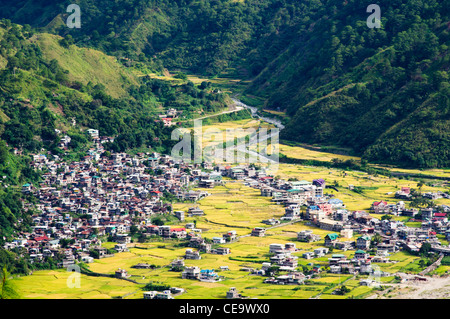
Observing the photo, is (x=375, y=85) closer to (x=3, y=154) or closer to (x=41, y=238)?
(x=3, y=154)

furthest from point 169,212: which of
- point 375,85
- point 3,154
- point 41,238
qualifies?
point 375,85

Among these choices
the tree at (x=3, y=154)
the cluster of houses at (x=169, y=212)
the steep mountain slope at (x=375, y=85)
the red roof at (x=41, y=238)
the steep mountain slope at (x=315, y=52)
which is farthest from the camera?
the steep mountain slope at (x=315, y=52)

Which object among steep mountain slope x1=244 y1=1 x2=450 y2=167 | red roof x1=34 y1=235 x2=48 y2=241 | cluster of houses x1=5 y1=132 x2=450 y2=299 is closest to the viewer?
cluster of houses x1=5 y1=132 x2=450 y2=299

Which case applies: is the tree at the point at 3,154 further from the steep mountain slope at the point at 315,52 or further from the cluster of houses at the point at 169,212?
the steep mountain slope at the point at 315,52

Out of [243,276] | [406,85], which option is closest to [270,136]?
[406,85]

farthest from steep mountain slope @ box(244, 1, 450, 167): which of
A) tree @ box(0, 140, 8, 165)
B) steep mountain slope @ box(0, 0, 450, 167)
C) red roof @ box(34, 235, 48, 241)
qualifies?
red roof @ box(34, 235, 48, 241)

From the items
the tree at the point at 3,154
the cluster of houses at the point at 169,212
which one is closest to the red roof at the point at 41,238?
the cluster of houses at the point at 169,212

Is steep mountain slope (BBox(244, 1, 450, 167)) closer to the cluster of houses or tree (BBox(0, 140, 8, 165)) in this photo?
the cluster of houses

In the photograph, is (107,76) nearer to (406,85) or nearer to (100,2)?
(406,85)

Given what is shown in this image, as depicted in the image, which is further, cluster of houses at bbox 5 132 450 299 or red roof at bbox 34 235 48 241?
red roof at bbox 34 235 48 241

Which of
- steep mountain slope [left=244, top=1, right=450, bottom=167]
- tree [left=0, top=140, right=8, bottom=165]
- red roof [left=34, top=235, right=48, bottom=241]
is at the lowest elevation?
red roof [left=34, top=235, right=48, bottom=241]

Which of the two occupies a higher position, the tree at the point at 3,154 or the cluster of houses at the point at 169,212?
the tree at the point at 3,154
